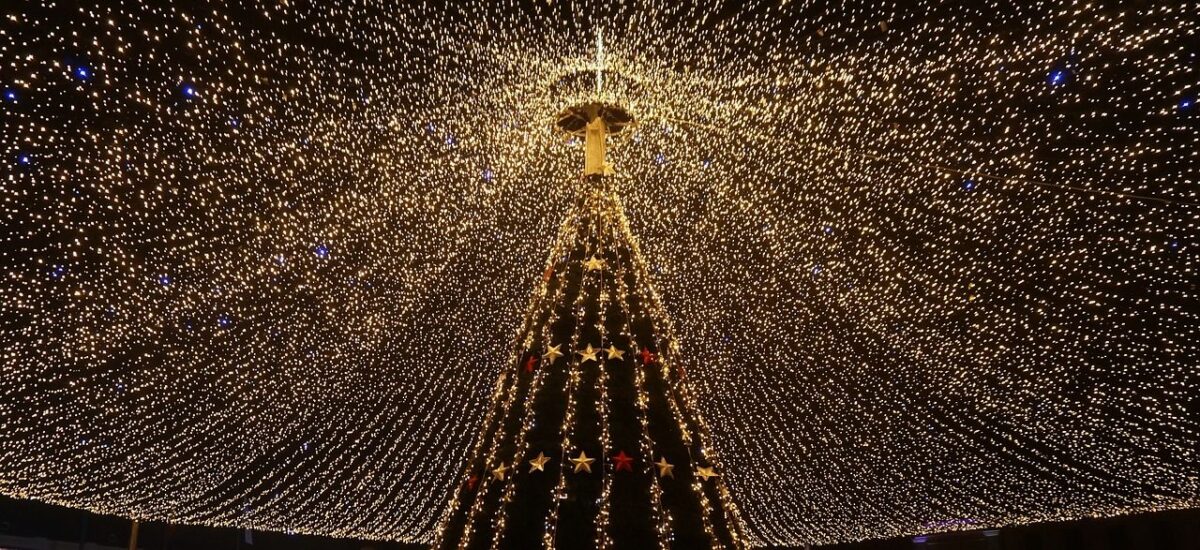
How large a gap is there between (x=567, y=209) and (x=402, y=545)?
52.3 ft

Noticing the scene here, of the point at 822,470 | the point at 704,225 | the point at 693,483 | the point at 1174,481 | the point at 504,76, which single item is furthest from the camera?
the point at 822,470

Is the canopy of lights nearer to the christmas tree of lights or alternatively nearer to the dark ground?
the christmas tree of lights

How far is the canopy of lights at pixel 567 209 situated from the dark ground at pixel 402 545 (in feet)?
15.1

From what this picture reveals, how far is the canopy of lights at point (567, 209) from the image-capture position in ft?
12.2

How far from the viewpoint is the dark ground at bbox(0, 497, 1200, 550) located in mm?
12703

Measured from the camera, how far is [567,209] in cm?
612

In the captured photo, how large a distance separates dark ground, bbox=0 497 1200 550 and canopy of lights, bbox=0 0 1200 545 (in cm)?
460

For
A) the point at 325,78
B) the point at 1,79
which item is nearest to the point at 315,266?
the point at 325,78

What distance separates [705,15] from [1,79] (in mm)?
2947

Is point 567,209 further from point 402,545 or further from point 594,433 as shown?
point 402,545

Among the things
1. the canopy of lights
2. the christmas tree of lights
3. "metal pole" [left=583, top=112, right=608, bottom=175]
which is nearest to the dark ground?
the canopy of lights

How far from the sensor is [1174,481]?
9.40 metres

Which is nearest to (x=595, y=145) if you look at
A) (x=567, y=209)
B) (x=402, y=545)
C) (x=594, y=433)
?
(x=567, y=209)

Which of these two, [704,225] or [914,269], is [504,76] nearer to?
[704,225]
